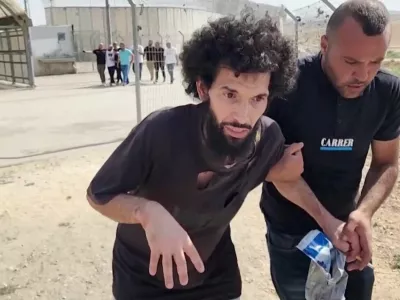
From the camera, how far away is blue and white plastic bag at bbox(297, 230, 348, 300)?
209 centimetres

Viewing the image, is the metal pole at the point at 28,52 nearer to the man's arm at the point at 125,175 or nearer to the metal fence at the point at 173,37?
the metal fence at the point at 173,37

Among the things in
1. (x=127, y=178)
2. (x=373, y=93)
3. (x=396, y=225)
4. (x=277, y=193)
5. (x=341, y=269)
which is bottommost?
(x=396, y=225)

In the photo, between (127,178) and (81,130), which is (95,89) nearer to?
(81,130)

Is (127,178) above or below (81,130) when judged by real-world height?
above

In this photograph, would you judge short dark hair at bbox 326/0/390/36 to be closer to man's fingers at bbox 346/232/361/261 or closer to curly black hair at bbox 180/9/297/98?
curly black hair at bbox 180/9/297/98

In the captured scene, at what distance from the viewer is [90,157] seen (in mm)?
7770

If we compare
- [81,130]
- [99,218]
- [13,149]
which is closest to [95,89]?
[81,130]

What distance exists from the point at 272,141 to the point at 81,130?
8569 millimetres

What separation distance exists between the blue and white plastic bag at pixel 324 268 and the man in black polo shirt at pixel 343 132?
0.10m

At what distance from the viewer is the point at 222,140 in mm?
1837

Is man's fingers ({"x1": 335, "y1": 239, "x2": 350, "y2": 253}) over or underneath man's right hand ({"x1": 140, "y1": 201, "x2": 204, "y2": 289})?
underneath

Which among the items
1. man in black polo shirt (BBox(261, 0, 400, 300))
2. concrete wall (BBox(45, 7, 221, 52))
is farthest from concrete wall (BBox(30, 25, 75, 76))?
man in black polo shirt (BBox(261, 0, 400, 300))

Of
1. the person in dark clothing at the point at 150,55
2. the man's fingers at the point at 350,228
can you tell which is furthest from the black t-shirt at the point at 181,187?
the person in dark clothing at the point at 150,55

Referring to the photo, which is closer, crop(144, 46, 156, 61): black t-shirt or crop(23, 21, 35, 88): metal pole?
crop(23, 21, 35, 88): metal pole
